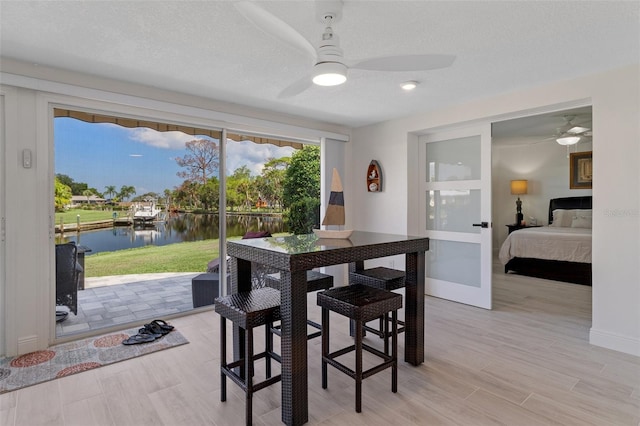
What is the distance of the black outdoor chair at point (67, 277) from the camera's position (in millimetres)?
2975

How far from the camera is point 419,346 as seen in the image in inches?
98.0

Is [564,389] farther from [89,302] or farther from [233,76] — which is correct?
[89,302]

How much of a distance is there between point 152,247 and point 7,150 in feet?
4.56

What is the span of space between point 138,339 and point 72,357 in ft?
1.49

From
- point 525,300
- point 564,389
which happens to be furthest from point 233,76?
point 525,300

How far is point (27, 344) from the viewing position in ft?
8.78

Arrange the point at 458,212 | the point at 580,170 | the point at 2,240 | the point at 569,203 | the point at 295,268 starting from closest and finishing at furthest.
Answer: the point at 295,268 < the point at 2,240 < the point at 458,212 < the point at 580,170 < the point at 569,203

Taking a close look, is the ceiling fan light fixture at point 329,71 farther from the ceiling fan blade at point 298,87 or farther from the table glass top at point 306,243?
the table glass top at point 306,243

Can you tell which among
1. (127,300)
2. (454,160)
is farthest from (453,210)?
(127,300)

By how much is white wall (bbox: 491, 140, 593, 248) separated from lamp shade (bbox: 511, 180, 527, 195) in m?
0.12

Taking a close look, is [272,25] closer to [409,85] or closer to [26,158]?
[409,85]

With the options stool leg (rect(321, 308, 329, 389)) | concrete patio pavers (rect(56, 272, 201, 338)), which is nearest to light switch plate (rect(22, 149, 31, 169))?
concrete patio pavers (rect(56, 272, 201, 338))

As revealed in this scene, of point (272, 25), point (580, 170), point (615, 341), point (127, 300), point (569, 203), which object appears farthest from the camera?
point (569, 203)

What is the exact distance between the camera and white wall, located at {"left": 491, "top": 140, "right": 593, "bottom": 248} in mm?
6457
